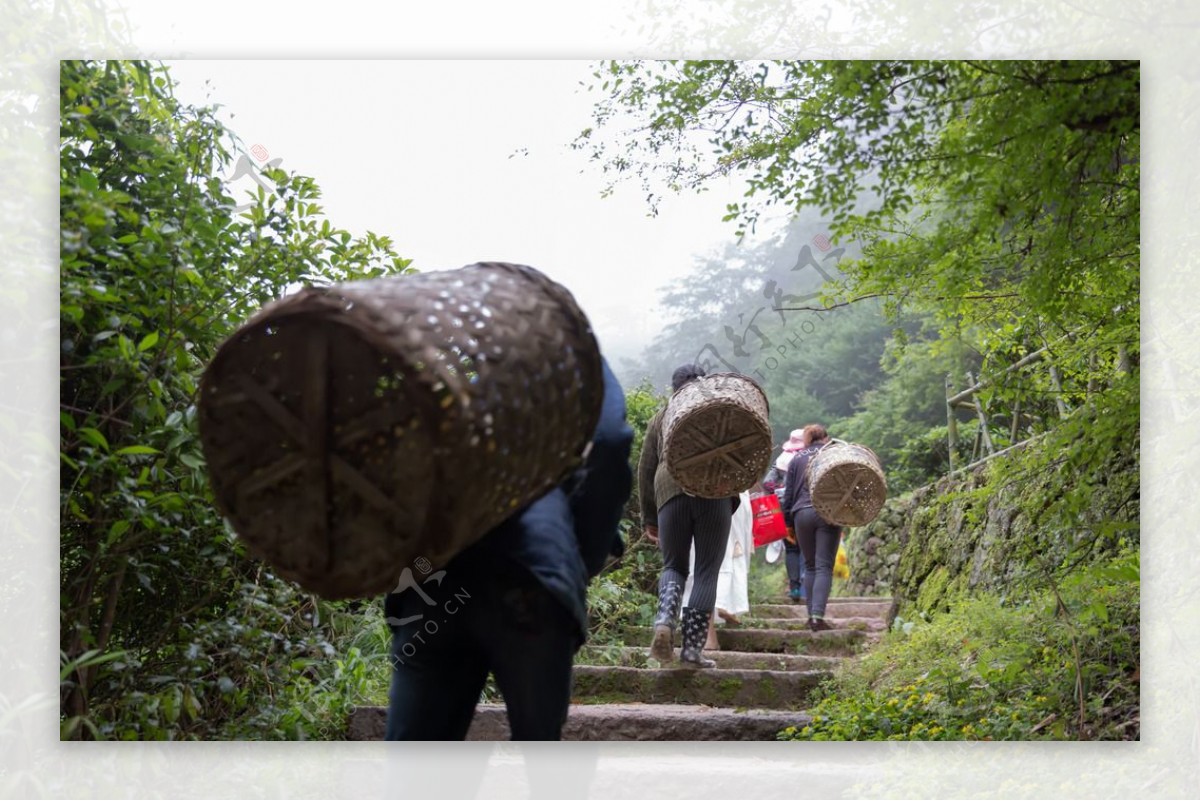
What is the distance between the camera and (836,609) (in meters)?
6.86

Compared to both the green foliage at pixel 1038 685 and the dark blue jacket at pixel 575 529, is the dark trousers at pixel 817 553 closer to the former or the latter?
the green foliage at pixel 1038 685

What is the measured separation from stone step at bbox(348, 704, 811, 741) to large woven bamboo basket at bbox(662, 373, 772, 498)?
0.80m

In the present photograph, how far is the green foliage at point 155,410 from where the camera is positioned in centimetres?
322

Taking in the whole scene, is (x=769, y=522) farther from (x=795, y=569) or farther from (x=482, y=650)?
(x=482, y=650)

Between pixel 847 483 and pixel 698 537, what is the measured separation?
3.34 feet

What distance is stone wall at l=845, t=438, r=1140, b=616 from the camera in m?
3.87

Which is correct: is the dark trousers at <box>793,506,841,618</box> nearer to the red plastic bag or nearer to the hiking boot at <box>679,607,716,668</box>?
the red plastic bag

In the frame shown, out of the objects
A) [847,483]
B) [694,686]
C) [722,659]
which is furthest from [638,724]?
[847,483]

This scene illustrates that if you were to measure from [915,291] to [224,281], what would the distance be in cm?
220

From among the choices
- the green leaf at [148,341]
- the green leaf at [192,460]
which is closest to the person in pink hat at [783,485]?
the green leaf at [192,460]

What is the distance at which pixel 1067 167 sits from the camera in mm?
Answer: 3688

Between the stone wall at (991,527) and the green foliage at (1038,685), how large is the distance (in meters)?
0.16

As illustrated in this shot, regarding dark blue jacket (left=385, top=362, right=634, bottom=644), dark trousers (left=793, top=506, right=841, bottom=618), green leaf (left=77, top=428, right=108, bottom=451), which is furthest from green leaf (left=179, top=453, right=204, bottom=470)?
dark trousers (left=793, top=506, right=841, bottom=618)

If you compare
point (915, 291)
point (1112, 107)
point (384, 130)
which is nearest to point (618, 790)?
point (915, 291)
